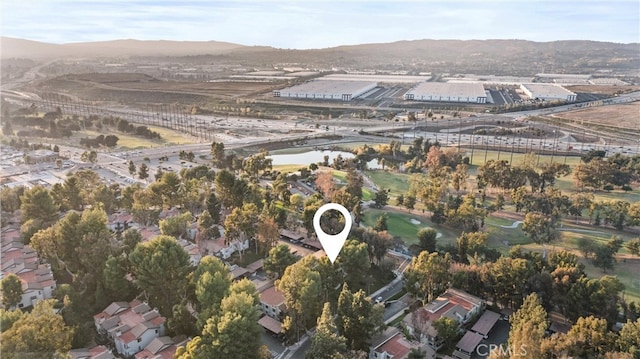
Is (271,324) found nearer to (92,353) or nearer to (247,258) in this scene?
(247,258)

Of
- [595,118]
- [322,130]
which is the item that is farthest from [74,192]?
[595,118]

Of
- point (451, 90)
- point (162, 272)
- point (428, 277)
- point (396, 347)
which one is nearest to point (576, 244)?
point (428, 277)

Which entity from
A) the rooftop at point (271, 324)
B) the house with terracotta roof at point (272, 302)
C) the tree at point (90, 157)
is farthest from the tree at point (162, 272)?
the tree at point (90, 157)

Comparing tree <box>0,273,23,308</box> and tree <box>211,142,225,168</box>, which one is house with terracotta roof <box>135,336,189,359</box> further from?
tree <box>211,142,225,168</box>

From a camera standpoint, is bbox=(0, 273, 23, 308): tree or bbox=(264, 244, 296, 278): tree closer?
bbox=(0, 273, 23, 308): tree

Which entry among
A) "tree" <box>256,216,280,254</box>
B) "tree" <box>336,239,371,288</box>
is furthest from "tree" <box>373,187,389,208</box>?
"tree" <box>336,239,371,288</box>

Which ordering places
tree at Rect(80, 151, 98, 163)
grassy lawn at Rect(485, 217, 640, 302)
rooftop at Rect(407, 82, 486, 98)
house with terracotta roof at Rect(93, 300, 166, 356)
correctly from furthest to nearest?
rooftop at Rect(407, 82, 486, 98)
tree at Rect(80, 151, 98, 163)
grassy lawn at Rect(485, 217, 640, 302)
house with terracotta roof at Rect(93, 300, 166, 356)

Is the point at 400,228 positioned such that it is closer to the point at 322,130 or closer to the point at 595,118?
the point at 322,130
